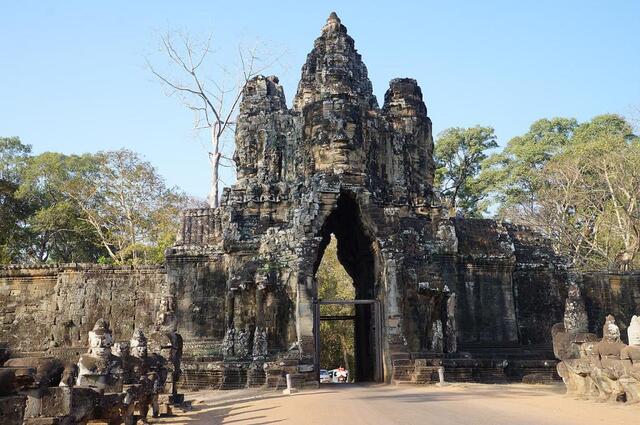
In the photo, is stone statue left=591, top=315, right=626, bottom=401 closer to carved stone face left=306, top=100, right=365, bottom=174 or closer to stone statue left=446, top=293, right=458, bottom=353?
stone statue left=446, top=293, right=458, bottom=353

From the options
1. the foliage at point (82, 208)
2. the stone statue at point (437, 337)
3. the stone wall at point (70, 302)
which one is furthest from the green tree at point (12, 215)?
the stone statue at point (437, 337)

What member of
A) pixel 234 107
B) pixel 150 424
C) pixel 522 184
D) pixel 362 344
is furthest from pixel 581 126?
pixel 150 424

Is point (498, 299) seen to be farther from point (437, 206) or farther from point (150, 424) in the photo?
point (150, 424)

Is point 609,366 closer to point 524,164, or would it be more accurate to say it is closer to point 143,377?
point 143,377

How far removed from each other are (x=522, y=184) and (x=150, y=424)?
29426mm

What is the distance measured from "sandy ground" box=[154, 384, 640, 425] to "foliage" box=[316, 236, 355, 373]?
655 inches

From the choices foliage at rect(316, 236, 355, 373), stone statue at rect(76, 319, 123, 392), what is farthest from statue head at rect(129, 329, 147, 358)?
foliage at rect(316, 236, 355, 373)

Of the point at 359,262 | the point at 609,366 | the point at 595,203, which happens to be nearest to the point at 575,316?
the point at 609,366

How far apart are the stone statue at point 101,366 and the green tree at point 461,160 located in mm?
32142

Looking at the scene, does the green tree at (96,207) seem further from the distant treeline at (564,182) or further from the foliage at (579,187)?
the foliage at (579,187)

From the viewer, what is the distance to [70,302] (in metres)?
18.8

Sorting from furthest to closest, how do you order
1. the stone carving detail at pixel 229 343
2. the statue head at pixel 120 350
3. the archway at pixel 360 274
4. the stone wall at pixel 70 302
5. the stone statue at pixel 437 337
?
the stone wall at pixel 70 302 < the archway at pixel 360 274 < the stone carving detail at pixel 229 343 < the stone statue at pixel 437 337 < the statue head at pixel 120 350

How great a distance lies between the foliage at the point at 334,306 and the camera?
Result: 3039cm

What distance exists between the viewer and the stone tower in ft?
53.5
